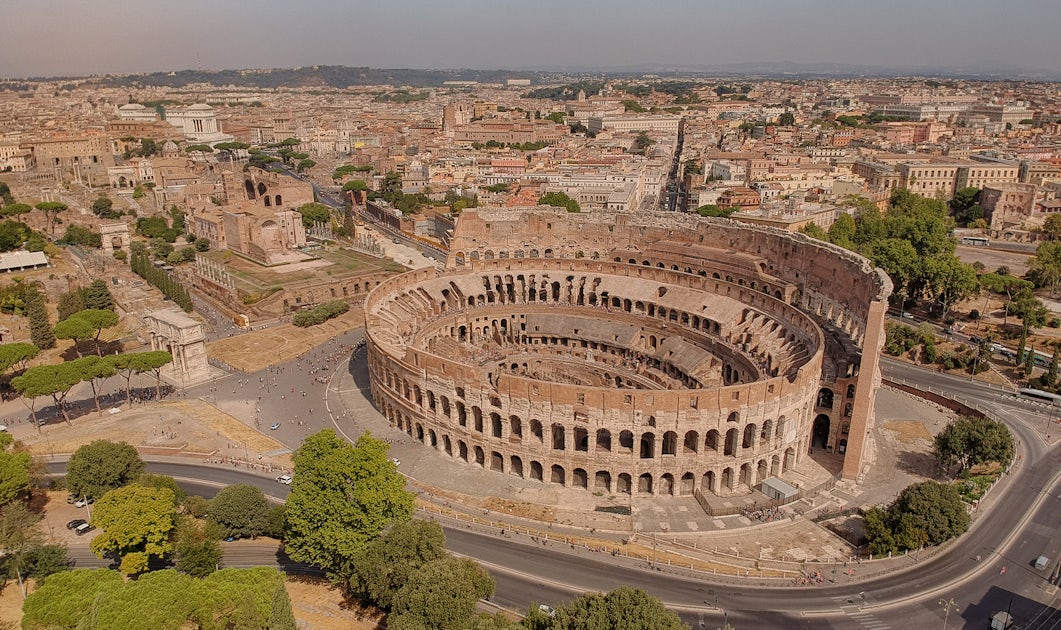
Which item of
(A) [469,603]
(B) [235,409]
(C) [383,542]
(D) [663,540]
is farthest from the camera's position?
(B) [235,409]

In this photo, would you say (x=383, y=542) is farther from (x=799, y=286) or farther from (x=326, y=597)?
(x=799, y=286)

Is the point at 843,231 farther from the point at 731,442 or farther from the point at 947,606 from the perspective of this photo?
the point at 947,606

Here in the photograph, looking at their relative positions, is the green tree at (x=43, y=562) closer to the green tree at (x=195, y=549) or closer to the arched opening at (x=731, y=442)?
the green tree at (x=195, y=549)

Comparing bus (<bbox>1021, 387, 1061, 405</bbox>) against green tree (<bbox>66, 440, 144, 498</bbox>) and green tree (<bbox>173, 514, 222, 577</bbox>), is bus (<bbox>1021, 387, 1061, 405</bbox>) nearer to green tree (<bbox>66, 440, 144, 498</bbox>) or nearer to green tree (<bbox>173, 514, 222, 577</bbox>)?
green tree (<bbox>173, 514, 222, 577</bbox>)

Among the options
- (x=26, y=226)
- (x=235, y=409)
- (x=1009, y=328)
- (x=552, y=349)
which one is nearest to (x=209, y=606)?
(x=235, y=409)

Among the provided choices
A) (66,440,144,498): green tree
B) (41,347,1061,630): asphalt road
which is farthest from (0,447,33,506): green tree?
(41,347,1061,630): asphalt road
